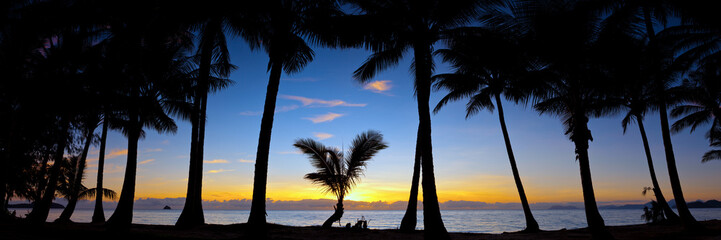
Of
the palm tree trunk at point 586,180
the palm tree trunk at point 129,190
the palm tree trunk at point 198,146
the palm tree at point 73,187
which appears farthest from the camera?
the palm tree at point 73,187

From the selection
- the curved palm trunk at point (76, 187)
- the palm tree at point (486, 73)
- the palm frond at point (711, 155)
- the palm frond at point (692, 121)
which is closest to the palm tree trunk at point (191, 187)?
the curved palm trunk at point (76, 187)

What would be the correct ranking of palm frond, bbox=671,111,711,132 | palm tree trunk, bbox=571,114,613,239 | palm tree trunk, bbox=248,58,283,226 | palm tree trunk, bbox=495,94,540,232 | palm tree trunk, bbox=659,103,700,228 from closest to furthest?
palm tree trunk, bbox=248,58,283,226 < palm tree trunk, bbox=571,114,613,239 < palm tree trunk, bbox=659,103,700,228 < palm tree trunk, bbox=495,94,540,232 < palm frond, bbox=671,111,711,132

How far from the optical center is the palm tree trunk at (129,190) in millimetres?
9367

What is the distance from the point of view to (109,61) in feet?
41.2

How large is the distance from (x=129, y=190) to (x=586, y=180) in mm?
12021

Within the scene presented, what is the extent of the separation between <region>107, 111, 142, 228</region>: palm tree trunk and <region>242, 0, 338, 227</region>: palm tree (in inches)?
130

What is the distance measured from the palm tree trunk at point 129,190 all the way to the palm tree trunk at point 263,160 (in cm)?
333

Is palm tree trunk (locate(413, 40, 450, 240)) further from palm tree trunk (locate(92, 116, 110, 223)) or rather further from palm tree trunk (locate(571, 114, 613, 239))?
palm tree trunk (locate(92, 116, 110, 223))

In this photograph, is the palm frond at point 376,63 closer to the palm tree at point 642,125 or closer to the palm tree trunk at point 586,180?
the palm tree trunk at point 586,180

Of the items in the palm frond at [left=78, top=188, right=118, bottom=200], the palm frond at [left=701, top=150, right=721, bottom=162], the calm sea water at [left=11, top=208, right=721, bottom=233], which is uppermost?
the palm frond at [left=701, top=150, right=721, bottom=162]

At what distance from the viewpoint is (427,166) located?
9234 mm

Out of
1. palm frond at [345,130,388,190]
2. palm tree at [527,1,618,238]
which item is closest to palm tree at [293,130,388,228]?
palm frond at [345,130,388,190]

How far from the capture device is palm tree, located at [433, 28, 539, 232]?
43.4ft

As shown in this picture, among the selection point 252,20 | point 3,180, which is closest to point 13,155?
point 3,180
